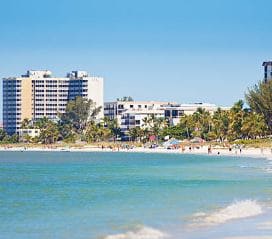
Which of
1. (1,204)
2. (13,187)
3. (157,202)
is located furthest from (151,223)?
(13,187)

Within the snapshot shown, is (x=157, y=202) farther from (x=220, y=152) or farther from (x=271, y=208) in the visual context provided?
(x=220, y=152)

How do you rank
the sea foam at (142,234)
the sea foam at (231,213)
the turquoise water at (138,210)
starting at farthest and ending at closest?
the sea foam at (231,213) < the turquoise water at (138,210) < the sea foam at (142,234)

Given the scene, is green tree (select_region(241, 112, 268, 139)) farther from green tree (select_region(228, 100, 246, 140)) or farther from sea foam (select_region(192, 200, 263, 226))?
sea foam (select_region(192, 200, 263, 226))

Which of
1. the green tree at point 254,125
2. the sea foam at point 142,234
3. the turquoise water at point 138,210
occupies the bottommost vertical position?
the sea foam at point 142,234

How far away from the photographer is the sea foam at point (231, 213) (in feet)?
109

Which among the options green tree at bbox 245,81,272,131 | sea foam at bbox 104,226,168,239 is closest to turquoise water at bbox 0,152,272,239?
sea foam at bbox 104,226,168,239

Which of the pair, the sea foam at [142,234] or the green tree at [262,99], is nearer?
the sea foam at [142,234]

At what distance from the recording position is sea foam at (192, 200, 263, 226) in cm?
3322

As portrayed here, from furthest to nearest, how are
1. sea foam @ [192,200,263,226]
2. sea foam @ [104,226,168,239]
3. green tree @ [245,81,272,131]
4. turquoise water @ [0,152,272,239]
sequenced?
green tree @ [245,81,272,131] < sea foam @ [192,200,263,226] < turquoise water @ [0,152,272,239] < sea foam @ [104,226,168,239]

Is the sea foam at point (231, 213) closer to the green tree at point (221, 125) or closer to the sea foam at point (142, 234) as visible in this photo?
the sea foam at point (142, 234)

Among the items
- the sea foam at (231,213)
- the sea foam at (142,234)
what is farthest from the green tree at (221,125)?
the sea foam at (142,234)

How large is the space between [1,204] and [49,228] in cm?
1445

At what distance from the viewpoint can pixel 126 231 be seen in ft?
99.6

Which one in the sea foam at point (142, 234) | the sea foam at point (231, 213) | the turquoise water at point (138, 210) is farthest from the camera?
the sea foam at point (231, 213)
